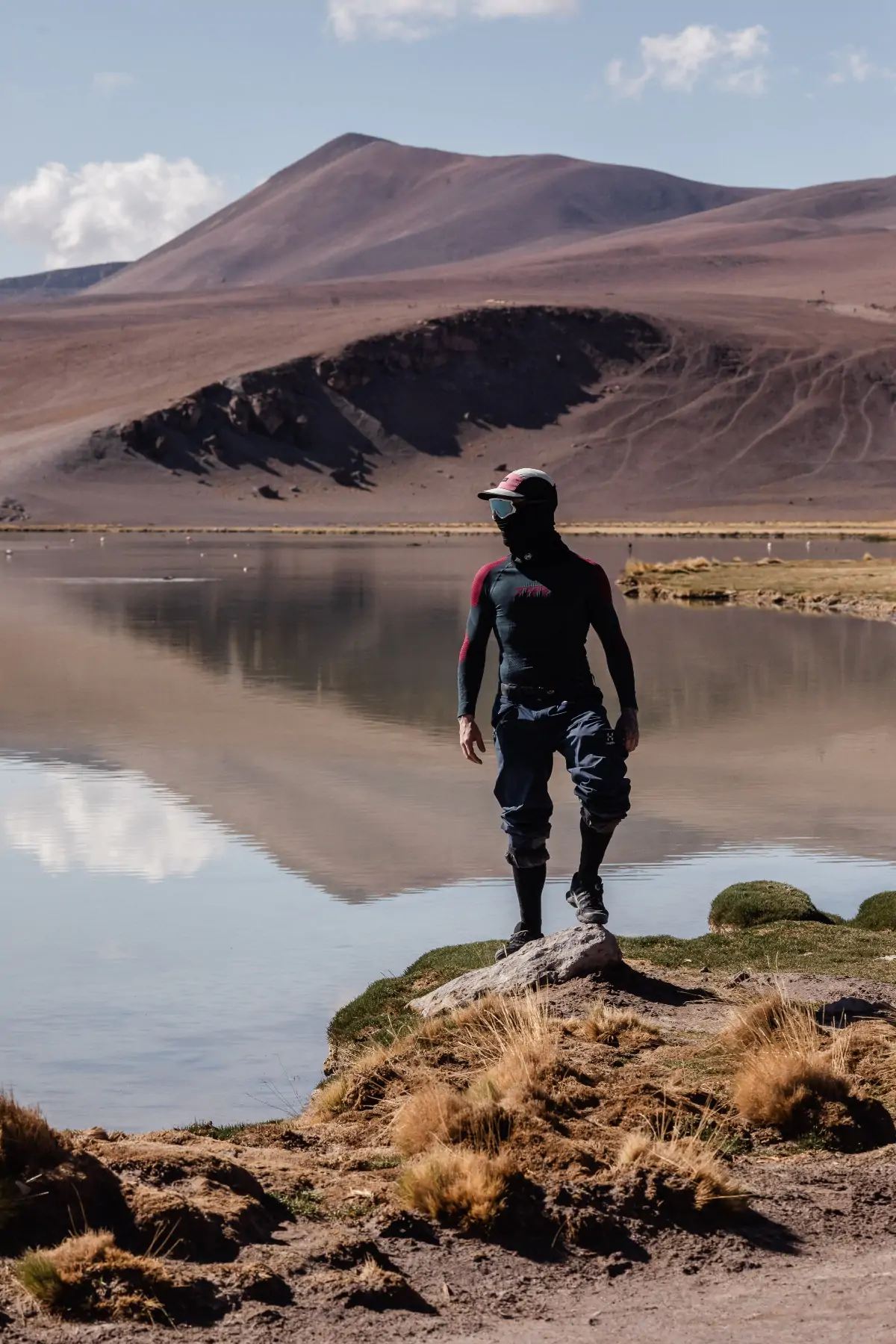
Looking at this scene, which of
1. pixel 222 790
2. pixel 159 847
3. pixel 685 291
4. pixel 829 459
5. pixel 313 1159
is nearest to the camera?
pixel 313 1159

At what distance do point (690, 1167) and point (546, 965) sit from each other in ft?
8.25

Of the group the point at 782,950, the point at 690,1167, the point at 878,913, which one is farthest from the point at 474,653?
the point at 878,913

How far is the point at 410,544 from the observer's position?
7694 centimetres

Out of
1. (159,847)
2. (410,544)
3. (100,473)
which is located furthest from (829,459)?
(159,847)

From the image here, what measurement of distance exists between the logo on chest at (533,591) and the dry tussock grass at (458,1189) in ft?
10.0

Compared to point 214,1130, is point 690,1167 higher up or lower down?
higher up

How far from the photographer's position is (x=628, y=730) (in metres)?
7.93

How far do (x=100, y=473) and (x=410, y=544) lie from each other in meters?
46.8

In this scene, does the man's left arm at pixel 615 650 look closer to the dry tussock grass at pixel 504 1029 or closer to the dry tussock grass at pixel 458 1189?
the dry tussock grass at pixel 504 1029

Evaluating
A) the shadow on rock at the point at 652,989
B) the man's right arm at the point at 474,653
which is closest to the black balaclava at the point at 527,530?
the man's right arm at the point at 474,653

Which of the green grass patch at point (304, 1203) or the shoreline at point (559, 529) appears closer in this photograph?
the green grass patch at point (304, 1203)

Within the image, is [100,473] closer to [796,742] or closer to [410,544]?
[410,544]

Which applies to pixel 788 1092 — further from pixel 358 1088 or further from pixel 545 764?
pixel 545 764

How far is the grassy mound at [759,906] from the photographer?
34.6ft
